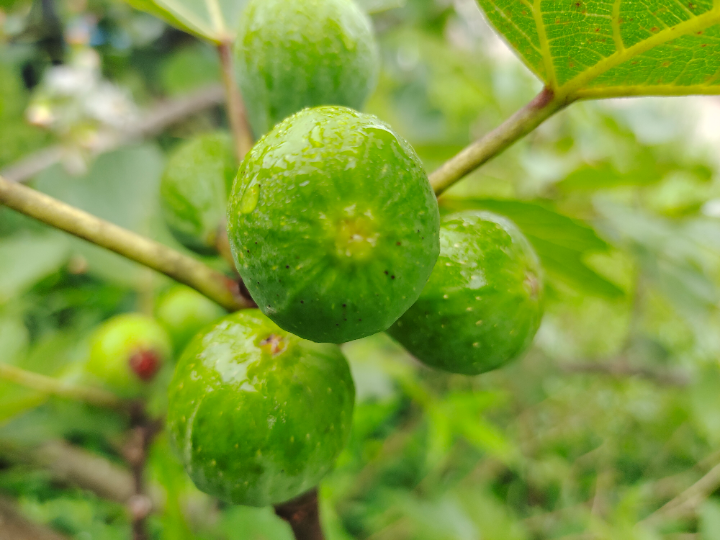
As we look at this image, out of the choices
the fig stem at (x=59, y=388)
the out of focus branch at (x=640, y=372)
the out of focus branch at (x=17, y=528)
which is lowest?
the out of focus branch at (x=640, y=372)

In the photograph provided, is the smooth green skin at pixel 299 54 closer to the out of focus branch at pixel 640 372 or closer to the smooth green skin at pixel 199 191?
the smooth green skin at pixel 199 191

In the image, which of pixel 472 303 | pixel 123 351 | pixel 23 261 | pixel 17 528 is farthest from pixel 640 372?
pixel 23 261

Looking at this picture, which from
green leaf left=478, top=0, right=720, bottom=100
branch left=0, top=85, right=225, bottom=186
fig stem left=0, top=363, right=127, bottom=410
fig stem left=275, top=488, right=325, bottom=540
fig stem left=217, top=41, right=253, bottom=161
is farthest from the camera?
branch left=0, top=85, right=225, bottom=186

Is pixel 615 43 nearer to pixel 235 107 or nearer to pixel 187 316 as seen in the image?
pixel 235 107

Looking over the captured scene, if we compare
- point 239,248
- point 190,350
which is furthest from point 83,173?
point 239,248

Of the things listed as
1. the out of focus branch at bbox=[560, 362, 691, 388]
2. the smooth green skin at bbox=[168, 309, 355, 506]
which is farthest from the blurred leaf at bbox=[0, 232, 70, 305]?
the out of focus branch at bbox=[560, 362, 691, 388]

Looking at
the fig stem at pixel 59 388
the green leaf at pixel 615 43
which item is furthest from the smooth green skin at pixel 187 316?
the green leaf at pixel 615 43

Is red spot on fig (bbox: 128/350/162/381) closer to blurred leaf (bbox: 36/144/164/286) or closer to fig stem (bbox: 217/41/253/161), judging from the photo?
blurred leaf (bbox: 36/144/164/286)
